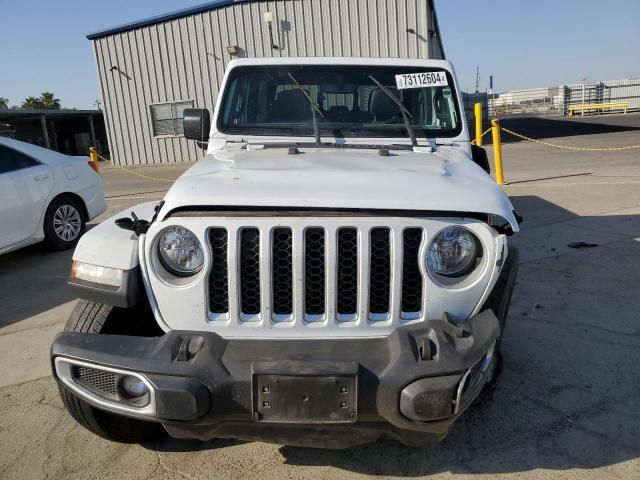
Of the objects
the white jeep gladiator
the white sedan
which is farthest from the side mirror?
the white sedan

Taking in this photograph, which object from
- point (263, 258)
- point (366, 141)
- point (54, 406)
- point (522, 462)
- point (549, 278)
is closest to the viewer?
point (263, 258)

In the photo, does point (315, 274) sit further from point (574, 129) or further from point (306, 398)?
point (574, 129)

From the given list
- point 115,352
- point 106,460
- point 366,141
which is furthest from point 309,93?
point 106,460

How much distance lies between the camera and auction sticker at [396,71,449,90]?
3504 mm

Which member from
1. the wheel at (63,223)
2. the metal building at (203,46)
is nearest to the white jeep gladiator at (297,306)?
the wheel at (63,223)

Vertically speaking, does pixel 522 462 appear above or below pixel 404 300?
below

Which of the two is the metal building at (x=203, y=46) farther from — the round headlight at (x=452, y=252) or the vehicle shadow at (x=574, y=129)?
the round headlight at (x=452, y=252)

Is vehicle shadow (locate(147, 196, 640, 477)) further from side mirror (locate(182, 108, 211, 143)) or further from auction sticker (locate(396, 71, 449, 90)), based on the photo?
side mirror (locate(182, 108, 211, 143))

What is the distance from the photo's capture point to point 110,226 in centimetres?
247

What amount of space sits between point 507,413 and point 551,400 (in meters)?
0.30

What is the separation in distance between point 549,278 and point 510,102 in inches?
3347

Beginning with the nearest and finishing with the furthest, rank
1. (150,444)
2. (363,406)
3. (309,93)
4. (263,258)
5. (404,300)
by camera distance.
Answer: (363,406), (263,258), (404,300), (150,444), (309,93)

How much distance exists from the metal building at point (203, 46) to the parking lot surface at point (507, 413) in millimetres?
13262

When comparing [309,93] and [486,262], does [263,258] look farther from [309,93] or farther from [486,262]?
[309,93]
